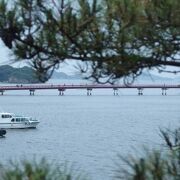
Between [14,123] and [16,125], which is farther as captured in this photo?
[16,125]

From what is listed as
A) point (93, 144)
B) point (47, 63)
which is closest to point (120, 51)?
point (47, 63)

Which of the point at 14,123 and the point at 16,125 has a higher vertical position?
the point at 14,123

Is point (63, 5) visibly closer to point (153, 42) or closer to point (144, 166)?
point (153, 42)

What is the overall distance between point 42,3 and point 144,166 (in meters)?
1.27

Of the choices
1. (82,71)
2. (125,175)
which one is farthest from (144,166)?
(82,71)

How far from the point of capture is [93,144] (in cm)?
3328

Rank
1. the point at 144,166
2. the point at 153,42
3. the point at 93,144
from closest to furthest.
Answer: the point at 144,166 → the point at 153,42 → the point at 93,144

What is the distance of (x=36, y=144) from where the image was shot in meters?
34.7

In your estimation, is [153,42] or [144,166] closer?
[144,166]

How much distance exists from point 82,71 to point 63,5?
0.48 m

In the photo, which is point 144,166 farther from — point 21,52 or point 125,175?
point 21,52

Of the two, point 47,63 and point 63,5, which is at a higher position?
point 63,5

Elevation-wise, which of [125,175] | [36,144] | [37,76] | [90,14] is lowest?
[36,144]

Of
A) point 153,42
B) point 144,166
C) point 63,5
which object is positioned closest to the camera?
point 144,166
